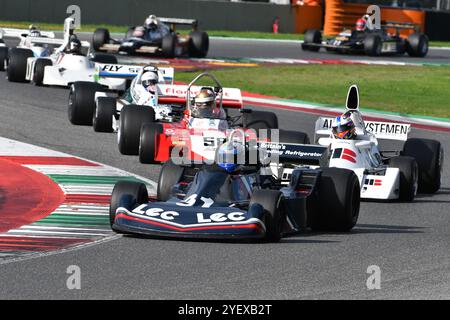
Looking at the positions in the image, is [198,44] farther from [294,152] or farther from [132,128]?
[294,152]

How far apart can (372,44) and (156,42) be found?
9.37 meters

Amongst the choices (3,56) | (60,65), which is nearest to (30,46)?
(3,56)

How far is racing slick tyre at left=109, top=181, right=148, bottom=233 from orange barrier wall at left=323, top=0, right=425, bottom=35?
134 feet

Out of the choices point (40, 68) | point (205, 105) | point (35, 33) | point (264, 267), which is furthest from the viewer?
point (35, 33)

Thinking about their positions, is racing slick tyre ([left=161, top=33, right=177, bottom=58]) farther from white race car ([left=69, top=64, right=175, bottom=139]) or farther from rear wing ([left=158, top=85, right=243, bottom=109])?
rear wing ([left=158, top=85, right=243, bottom=109])

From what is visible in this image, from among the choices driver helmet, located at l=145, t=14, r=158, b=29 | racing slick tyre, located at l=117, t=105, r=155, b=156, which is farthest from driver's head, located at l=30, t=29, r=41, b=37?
racing slick tyre, located at l=117, t=105, r=155, b=156

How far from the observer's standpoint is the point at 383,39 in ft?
146

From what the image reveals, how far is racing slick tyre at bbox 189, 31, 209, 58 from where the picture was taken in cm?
3784

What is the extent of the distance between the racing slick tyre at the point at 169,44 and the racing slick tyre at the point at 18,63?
31.8ft

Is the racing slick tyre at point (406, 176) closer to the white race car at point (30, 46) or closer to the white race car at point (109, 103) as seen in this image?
the white race car at point (109, 103)

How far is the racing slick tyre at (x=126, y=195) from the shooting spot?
11.8m

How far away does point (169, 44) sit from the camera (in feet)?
120

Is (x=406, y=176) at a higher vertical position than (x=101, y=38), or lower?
higher

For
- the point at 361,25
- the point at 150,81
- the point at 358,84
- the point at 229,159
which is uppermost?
the point at 229,159
